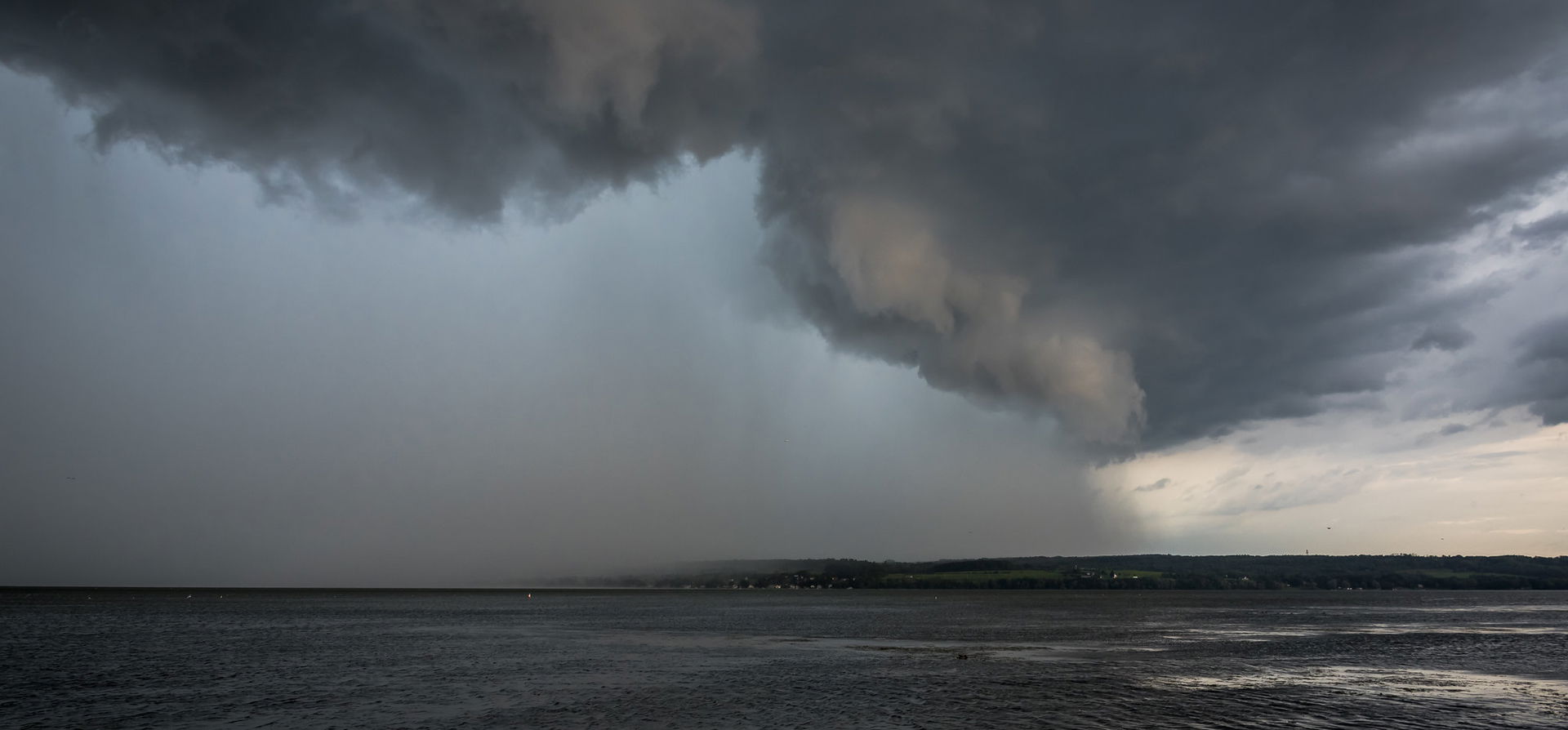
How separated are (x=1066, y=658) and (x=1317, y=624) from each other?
311 ft

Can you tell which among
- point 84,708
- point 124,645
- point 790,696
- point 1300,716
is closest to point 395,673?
point 84,708

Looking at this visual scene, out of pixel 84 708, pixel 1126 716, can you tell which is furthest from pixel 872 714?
pixel 84 708

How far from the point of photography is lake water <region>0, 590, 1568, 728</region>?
49781 millimetres

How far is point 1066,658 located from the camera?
276 feet

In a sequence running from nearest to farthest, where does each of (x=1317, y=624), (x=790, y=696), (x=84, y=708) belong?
(x=84, y=708) → (x=790, y=696) → (x=1317, y=624)

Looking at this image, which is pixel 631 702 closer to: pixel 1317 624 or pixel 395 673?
pixel 395 673

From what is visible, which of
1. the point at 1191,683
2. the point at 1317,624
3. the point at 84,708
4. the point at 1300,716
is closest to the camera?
the point at 1300,716

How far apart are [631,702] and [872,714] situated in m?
15.5

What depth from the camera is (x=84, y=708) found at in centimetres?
5322

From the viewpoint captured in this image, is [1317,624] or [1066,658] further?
[1317,624]

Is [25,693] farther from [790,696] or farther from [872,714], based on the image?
[872,714]

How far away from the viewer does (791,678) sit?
69.9 meters

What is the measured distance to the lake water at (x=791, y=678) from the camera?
49.8 m

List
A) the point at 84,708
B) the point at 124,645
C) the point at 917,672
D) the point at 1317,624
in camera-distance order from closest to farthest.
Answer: the point at 84,708, the point at 917,672, the point at 124,645, the point at 1317,624
